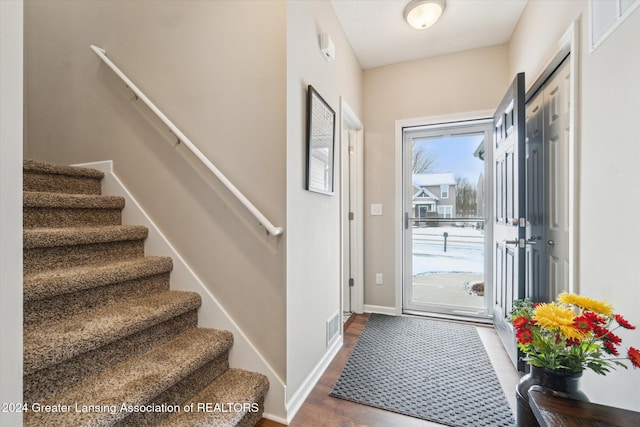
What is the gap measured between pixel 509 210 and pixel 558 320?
1.58 metres

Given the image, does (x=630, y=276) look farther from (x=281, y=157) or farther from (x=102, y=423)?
(x=102, y=423)

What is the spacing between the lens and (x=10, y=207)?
70 cm

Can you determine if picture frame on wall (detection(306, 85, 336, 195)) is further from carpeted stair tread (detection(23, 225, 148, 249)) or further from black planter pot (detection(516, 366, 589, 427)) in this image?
black planter pot (detection(516, 366, 589, 427))

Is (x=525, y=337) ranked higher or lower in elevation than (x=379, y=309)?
higher

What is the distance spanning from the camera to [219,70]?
1.63 m

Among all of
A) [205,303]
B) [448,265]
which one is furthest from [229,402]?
[448,265]

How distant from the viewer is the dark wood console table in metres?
0.72

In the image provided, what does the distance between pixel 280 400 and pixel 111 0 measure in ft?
9.03

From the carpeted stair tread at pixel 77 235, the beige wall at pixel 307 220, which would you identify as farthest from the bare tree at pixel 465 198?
the carpeted stair tread at pixel 77 235

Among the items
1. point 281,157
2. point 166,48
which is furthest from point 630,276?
point 166,48

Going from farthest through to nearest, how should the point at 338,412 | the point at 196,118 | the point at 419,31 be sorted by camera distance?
the point at 419,31 < the point at 196,118 < the point at 338,412

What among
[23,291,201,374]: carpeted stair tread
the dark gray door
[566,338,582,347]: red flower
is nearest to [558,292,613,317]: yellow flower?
[566,338,582,347]: red flower

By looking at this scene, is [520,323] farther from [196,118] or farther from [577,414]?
[196,118]

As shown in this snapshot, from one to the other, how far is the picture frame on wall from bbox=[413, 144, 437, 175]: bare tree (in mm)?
1261
